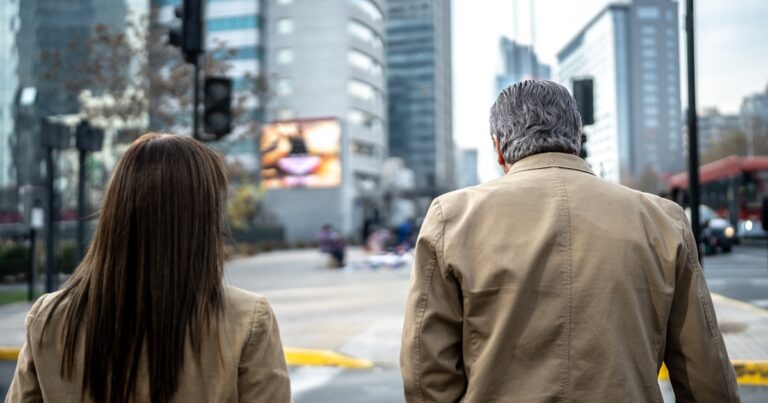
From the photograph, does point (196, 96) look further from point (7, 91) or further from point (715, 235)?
point (7, 91)

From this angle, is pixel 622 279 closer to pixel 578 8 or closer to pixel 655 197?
pixel 655 197

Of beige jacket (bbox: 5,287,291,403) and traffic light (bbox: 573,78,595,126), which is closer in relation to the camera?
beige jacket (bbox: 5,287,291,403)

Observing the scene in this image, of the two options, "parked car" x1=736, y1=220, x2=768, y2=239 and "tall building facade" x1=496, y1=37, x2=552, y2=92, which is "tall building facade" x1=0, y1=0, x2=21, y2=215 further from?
"parked car" x1=736, y1=220, x2=768, y2=239

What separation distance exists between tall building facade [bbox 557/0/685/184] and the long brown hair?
6181 mm

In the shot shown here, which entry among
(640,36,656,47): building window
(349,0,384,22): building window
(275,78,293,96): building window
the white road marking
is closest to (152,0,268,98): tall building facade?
(275,78,293,96): building window

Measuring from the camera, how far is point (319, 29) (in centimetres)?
5172

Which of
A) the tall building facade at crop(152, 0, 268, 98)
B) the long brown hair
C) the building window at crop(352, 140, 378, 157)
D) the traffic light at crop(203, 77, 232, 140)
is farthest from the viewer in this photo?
the building window at crop(352, 140, 378, 157)

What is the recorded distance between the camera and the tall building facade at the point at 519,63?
802 cm

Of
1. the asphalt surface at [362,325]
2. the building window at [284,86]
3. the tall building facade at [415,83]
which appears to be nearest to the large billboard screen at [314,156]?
the building window at [284,86]

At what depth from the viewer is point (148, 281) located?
1.54 metres

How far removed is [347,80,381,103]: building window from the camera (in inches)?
2154

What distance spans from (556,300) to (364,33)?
55804 millimetres

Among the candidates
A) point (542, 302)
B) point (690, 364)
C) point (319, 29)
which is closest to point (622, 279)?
point (542, 302)

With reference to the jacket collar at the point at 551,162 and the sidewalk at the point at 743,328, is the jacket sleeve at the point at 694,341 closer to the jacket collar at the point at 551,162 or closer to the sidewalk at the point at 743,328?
the jacket collar at the point at 551,162
